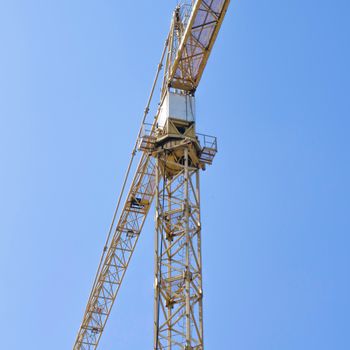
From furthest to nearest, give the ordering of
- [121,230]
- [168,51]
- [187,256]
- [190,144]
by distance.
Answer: [121,230]
[168,51]
[190,144]
[187,256]

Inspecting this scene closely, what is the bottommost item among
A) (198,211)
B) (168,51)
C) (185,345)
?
(185,345)

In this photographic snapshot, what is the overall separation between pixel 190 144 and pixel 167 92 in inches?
119

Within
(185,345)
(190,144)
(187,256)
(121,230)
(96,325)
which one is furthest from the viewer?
(96,325)

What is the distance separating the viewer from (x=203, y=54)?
34281 mm

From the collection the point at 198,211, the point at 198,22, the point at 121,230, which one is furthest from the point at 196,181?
the point at 121,230

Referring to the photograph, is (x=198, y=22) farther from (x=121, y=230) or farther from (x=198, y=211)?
(x=121, y=230)

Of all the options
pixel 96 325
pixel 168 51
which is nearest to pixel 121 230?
pixel 96 325

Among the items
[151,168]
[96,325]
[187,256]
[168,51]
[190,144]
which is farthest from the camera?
[96,325]

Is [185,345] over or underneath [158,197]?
underneath

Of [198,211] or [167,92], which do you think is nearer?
[198,211]

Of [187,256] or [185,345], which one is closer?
[185,345]

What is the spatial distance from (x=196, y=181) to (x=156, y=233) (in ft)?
9.00

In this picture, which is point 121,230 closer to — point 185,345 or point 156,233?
point 156,233

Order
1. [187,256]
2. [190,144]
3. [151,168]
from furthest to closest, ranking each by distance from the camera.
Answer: [151,168], [190,144], [187,256]
